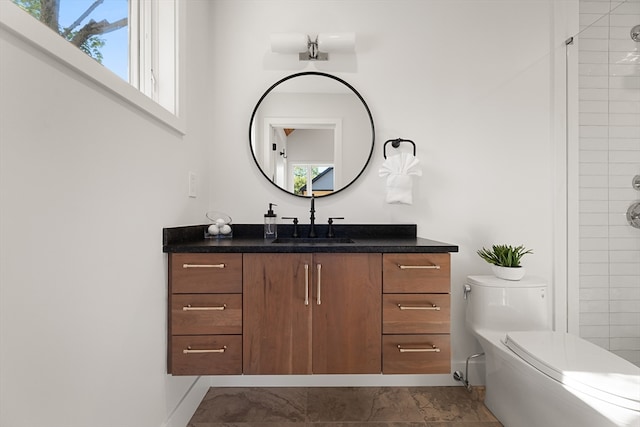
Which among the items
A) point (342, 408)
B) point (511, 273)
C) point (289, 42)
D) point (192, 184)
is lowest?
point (342, 408)

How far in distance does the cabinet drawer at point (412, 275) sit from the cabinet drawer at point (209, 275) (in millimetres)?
633

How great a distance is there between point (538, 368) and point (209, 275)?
1418mm

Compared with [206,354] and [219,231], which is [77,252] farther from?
[219,231]

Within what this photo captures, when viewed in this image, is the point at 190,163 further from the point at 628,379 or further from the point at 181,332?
the point at 628,379

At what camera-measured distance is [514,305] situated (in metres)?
1.58

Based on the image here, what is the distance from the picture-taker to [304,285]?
126cm

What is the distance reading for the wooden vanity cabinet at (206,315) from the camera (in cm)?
126

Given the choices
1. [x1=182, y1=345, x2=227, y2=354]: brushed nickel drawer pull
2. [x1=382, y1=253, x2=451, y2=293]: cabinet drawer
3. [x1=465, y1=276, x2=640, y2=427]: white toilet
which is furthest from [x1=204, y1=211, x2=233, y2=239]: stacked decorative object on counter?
[x1=465, y1=276, x2=640, y2=427]: white toilet

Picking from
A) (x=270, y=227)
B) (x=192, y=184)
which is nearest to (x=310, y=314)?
(x=270, y=227)

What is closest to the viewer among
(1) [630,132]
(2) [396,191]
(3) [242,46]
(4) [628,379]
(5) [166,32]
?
(4) [628,379]

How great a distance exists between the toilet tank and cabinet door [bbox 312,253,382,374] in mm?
730

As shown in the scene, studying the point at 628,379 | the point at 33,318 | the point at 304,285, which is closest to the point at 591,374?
the point at 628,379

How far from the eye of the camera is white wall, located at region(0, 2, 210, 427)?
2.11ft

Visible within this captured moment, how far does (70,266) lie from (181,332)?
0.61 meters
